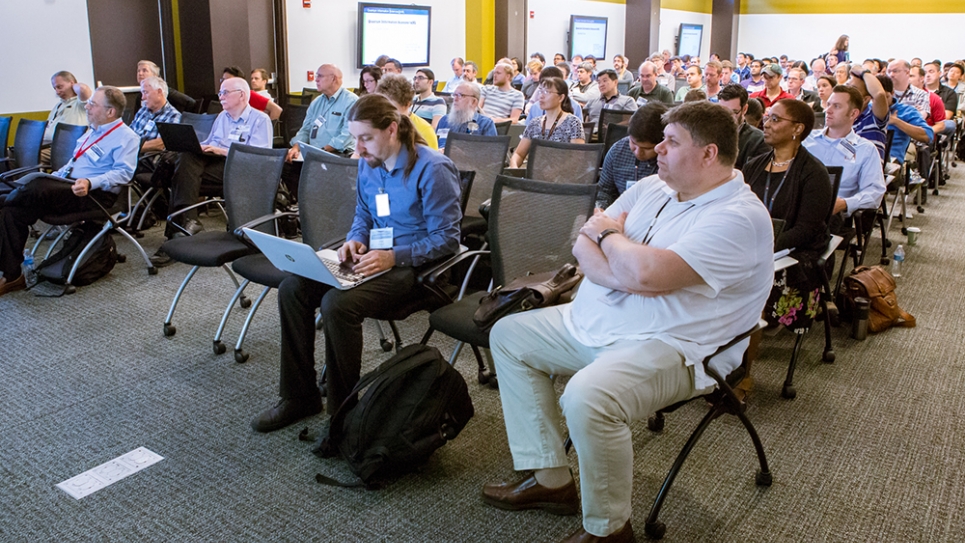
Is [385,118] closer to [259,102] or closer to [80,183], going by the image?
[80,183]

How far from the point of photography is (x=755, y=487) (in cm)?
261

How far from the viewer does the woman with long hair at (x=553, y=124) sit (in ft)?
18.3

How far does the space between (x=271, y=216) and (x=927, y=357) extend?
3142mm

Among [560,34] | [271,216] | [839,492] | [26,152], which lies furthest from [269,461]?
[560,34]

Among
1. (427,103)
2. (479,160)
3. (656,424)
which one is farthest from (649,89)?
(656,424)

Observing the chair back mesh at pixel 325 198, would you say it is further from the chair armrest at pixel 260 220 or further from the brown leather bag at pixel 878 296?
the brown leather bag at pixel 878 296

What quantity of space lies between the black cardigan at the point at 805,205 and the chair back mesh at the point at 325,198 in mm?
1858

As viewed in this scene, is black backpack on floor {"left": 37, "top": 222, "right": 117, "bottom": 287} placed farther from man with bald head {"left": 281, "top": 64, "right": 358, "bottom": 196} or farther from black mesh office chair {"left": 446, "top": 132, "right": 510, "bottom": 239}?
black mesh office chair {"left": 446, "top": 132, "right": 510, "bottom": 239}

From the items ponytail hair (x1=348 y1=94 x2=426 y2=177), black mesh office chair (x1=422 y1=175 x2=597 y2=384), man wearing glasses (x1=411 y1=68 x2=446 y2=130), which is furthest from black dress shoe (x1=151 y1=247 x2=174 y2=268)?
black mesh office chair (x1=422 y1=175 x2=597 y2=384)

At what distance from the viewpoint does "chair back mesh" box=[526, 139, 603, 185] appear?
14.3 feet

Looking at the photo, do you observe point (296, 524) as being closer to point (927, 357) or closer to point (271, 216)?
point (271, 216)

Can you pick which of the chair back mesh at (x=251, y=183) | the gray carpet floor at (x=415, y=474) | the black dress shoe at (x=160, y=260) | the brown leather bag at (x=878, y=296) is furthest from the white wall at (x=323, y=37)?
the brown leather bag at (x=878, y=296)

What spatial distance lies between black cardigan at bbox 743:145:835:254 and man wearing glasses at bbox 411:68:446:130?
11.6 ft

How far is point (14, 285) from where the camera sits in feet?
15.9
